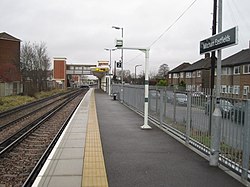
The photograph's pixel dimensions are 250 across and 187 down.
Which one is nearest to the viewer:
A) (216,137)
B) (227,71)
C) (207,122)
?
(216,137)

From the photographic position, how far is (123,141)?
9805 millimetres

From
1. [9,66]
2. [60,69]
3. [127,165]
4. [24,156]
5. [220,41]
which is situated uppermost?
[60,69]

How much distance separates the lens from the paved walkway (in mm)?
5727

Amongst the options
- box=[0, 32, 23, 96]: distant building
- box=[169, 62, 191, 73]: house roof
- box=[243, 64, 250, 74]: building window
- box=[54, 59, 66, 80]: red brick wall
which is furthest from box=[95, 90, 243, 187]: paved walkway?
box=[54, 59, 66, 80]: red brick wall

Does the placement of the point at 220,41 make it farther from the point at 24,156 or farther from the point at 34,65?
the point at 34,65

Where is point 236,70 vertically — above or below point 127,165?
above

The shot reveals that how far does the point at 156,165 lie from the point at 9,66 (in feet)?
154

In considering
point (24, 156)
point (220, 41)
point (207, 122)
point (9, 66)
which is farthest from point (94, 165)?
point (9, 66)

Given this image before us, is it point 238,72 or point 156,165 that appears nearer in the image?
point 156,165

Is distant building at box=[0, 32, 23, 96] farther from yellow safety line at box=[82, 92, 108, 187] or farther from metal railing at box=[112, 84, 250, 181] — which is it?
yellow safety line at box=[82, 92, 108, 187]

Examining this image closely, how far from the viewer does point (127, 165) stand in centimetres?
690

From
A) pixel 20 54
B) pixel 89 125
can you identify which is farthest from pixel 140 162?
pixel 20 54

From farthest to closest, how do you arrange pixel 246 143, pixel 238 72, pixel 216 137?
pixel 238 72, pixel 216 137, pixel 246 143

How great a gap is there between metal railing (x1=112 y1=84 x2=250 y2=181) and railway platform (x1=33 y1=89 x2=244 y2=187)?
318mm
